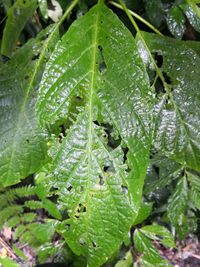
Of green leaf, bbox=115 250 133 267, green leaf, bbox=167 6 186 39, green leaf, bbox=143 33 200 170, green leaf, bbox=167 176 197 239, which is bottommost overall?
green leaf, bbox=115 250 133 267

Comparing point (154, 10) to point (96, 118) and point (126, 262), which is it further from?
point (126, 262)

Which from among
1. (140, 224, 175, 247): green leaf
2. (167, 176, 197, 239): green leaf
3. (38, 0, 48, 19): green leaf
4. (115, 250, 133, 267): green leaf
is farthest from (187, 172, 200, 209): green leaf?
(38, 0, 48, 19): green leaf

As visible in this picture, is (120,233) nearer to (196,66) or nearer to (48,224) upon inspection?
(196,66)

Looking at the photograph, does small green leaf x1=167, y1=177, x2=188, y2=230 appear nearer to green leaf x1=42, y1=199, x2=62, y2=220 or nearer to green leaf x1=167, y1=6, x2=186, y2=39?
green leaf x1=42, y1=199, x2=62, y2=220

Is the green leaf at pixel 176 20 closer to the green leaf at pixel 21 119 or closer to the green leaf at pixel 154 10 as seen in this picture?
the green leaf at pixel 154 10

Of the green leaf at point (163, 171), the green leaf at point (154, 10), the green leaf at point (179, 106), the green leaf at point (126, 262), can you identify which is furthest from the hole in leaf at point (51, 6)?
the green leaf at point (126, 262)

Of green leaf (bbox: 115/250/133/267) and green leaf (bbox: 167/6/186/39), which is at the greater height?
green leaf (bbox: 167/6/186/39)
